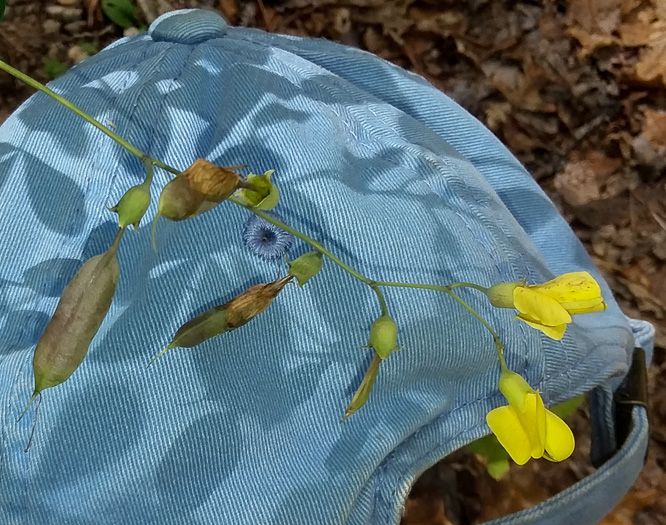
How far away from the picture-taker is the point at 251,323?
0.55 metres

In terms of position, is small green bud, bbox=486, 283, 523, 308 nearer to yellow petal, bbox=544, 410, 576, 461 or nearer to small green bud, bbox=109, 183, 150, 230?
yellow petal, bbox=544, 410, 576, 461

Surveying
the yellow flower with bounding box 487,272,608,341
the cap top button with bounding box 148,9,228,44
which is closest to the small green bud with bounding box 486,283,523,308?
the yellow flower with bounding box 487,272,608,341

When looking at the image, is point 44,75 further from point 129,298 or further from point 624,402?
point 624,402

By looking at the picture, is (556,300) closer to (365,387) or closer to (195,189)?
(365,387)

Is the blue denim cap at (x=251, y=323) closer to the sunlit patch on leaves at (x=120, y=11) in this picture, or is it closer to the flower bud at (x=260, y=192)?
the flower bud at (x=260, y=192)

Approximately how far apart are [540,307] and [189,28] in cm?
46

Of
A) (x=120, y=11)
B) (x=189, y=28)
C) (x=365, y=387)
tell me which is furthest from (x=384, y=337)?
(x=120, y=11)

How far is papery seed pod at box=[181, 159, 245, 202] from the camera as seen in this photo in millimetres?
351

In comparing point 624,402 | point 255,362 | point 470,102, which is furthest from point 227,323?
point 470,102

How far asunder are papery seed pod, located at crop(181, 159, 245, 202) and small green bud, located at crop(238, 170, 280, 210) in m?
0.02

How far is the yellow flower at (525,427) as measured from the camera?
441 mm

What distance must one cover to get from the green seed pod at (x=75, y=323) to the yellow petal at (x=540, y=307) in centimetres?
26

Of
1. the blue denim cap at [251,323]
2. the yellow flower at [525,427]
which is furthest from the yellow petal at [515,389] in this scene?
the blue denim cap at [251,323]

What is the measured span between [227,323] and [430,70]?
0.78 meters
